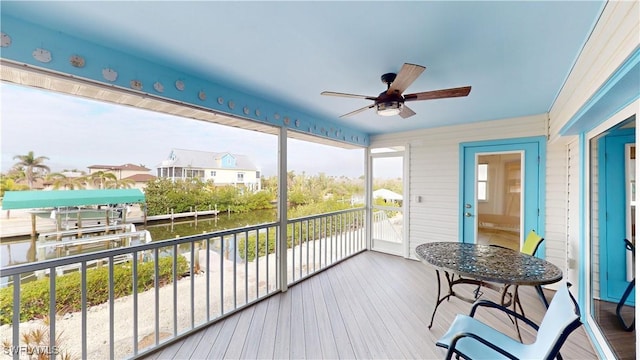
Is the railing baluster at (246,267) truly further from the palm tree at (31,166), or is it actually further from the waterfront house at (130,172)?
the palm tree at (31,166)

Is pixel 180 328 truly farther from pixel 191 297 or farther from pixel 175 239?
pixel 175 239

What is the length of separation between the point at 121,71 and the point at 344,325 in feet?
9.36

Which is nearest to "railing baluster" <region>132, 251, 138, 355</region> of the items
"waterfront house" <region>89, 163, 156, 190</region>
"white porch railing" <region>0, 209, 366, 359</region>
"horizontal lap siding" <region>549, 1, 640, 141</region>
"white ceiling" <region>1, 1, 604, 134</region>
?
"white porch railing" <region>0, 209, 366, 359</region>

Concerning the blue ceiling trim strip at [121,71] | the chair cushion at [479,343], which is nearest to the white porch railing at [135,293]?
the blue ceiling trim strip at [121,71]

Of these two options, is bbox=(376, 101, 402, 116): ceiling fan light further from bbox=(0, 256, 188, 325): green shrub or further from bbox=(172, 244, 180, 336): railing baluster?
bbox=(0, 256, 188, 325): green shrub

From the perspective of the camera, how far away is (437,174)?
164 inches

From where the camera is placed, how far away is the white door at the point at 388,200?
4590 mm

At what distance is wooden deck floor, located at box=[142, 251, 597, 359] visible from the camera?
2023 millimetres

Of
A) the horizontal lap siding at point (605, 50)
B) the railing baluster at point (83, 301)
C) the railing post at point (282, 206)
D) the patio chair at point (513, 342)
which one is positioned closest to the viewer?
the horizontal lap siding at point (605, 50)

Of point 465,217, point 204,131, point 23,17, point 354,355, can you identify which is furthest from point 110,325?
point 465,217

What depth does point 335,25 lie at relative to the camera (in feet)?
5.01

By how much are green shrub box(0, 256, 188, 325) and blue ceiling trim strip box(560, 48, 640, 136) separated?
10.7 feet

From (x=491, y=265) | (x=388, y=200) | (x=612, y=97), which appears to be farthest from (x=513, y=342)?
(x=388, y=200)

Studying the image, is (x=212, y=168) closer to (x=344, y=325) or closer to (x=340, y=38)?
(x=340, y=38)
